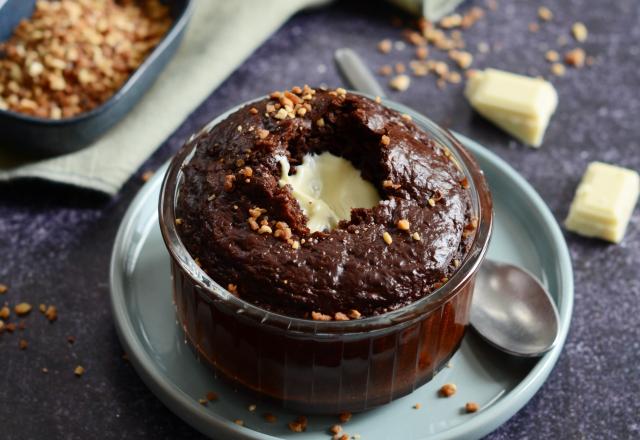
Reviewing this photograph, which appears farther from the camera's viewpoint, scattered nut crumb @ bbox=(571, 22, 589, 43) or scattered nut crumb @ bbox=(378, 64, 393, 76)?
scattered nut crumb @ bbox=(571, 22, 589, 43)

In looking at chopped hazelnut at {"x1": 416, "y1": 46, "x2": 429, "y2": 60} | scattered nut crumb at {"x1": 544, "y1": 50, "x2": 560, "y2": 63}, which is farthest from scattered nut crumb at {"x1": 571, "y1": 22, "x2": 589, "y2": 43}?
chopped hazelnut at {"x1": 416, "y1": 46, "x2": 429, "y2": 60}

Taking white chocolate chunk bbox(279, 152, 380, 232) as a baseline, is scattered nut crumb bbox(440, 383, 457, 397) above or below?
below

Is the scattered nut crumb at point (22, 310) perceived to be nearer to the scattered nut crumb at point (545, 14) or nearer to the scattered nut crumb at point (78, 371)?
the scattered nut crumb at point (78, 371)

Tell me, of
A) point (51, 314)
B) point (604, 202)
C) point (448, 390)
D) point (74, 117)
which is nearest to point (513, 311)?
point (448, 390)

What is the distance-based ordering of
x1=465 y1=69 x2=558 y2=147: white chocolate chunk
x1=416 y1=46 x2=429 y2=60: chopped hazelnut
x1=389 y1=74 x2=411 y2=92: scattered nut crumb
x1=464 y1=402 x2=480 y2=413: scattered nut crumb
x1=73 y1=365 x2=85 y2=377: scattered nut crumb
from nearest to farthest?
x1=464 y1=402 x2=480 y2=413: scattered nut crumb, x1=73 y1=365 x2=85 y2=377: scattered nut crumb, x1=465 y1=69 x2=558 y2=147: white chocolate chunk, x1=389 y1=74 x2=411 y2=92: scattered nut crumb, x1=416 y1=46 x2=429 y2=60: chopped hazelnut

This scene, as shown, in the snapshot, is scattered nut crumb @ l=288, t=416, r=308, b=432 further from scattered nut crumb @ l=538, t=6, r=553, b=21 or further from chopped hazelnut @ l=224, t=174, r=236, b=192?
scattered nut crumb @ l=538, t=6, r=553, b=21

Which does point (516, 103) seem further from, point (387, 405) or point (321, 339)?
point (321, 339)

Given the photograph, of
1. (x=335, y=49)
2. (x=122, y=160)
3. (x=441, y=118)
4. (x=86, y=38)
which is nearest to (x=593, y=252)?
(x=441, y=118)
